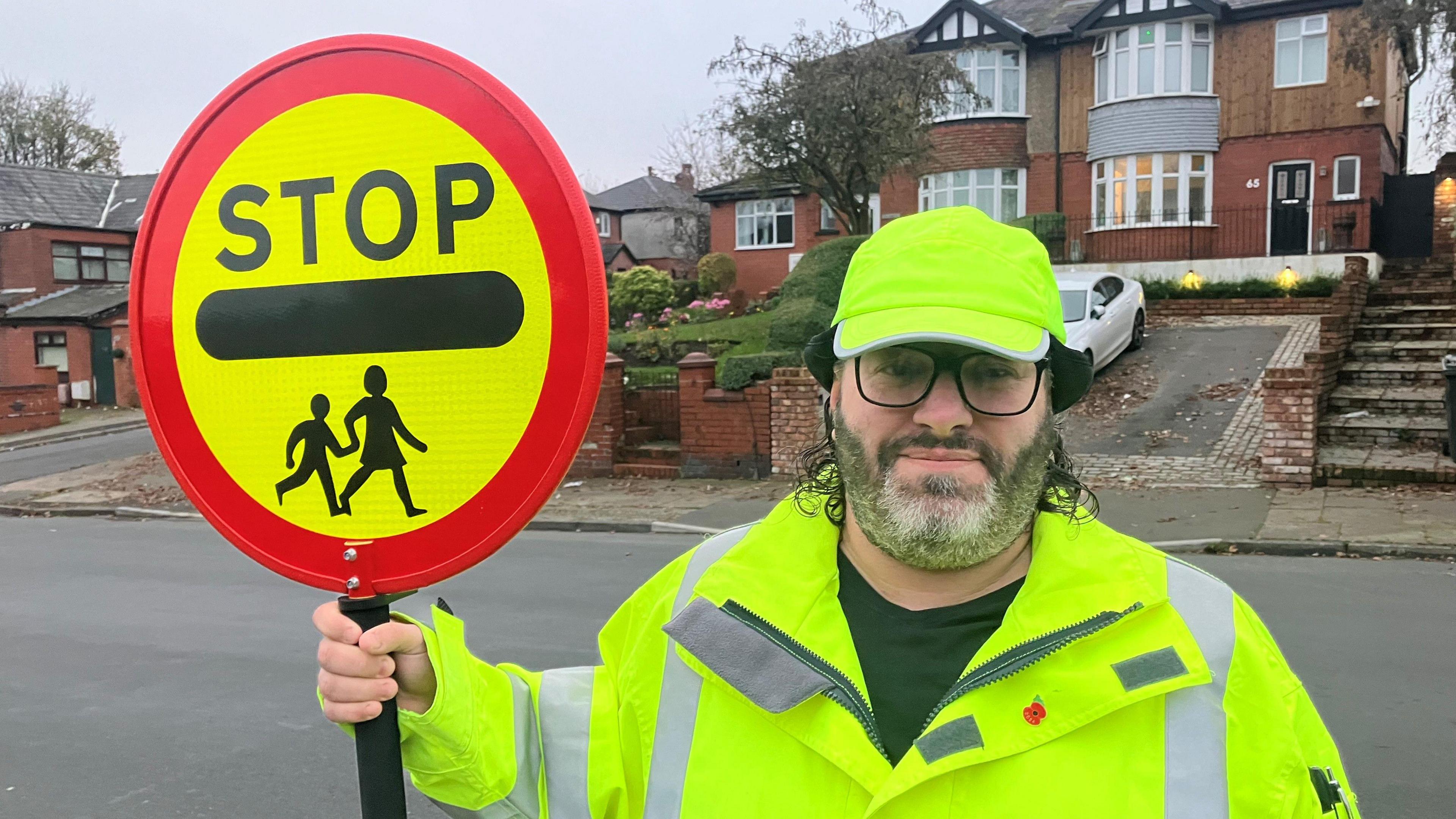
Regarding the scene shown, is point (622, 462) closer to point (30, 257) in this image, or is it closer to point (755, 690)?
point (755, 690)

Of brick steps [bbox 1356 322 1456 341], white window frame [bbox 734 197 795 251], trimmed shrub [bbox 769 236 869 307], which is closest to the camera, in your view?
brick steps [bbox 1356 322 1456 341]

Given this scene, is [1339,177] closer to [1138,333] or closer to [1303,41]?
[1303,41]

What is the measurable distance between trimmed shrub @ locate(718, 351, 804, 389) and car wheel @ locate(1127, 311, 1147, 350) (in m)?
7.21

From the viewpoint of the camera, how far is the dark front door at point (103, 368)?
3375 centimetres

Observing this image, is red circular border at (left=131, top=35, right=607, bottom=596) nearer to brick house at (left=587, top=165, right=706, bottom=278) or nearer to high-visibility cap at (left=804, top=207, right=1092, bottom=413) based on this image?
high-visibility cap at (left=804, top=207, right=1092, bottom=413)

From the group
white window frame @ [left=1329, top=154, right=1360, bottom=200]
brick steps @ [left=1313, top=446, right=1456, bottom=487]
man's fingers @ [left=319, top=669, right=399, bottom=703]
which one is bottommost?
brick steps @ [left=1313, top=446, right=1456, bottom=487]

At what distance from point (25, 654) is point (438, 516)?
7443 millimetres

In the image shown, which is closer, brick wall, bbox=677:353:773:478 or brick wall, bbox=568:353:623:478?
brick wall, bbox=677:353:773:478

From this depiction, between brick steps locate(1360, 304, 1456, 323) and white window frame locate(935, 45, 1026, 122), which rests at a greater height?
white window frame locate(935, 45, 1026, 122)

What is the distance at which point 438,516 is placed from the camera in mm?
1369

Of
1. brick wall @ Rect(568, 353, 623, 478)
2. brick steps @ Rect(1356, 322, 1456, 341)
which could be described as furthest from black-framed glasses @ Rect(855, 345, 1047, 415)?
brick steps @ Rect(1356, 322, 1456, 341)

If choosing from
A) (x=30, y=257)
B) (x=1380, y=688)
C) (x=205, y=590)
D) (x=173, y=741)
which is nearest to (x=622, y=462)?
(x=205, y=590)

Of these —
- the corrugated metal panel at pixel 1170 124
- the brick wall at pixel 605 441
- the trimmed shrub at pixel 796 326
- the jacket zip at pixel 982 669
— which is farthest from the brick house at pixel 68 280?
the jacket zip at pixel 982 669

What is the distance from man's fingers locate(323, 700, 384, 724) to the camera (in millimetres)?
1404
